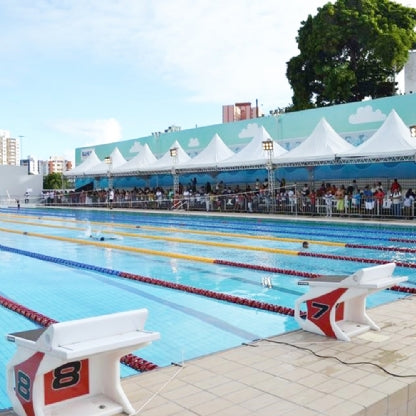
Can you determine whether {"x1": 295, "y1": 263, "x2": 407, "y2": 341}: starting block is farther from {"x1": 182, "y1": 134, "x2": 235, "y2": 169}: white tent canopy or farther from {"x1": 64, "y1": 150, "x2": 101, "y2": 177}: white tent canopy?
{"x1": 64, "y1": 150, "x2": 101, "y2": 177}: white tent canopy

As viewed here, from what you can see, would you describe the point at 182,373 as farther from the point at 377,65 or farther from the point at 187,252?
the point at 377,65

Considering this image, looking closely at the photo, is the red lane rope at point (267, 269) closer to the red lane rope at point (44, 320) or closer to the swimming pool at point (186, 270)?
the swimming pool at point (186, 270)

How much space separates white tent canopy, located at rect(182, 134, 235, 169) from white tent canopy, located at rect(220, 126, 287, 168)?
61 centimetres

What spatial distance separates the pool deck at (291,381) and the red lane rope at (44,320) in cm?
58

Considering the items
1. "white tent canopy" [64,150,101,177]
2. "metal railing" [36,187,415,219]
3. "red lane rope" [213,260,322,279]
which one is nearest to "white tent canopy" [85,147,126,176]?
"white tent canopy" [64,150,101,177]

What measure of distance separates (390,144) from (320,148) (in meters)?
2.37

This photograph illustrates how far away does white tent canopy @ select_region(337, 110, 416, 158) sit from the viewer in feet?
46.6

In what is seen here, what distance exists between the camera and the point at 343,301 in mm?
3957

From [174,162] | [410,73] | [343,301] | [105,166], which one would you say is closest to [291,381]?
[343,301]

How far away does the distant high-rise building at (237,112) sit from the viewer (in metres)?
62.6

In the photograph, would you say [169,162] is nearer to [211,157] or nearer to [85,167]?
[211,157]

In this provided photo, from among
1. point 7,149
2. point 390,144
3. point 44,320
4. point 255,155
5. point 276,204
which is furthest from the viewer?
point 7,149

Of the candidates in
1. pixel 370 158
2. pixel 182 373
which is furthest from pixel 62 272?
pixel 370 158

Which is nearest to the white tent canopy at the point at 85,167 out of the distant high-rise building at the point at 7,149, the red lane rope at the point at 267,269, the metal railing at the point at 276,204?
the metal railing at the point at 276,204
